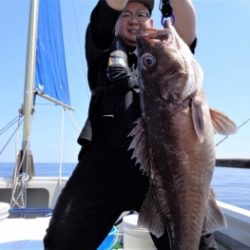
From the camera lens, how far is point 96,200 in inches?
102

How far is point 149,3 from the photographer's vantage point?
2910 mm

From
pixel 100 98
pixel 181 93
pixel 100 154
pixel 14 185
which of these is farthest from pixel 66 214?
pixel 14 185

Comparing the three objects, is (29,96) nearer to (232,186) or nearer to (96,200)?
(96,200)

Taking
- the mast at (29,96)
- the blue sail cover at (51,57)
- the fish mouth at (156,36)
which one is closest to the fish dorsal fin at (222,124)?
the fish mouth at (156,36)

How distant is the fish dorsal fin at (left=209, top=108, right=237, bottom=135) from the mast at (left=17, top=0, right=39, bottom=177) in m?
5.23

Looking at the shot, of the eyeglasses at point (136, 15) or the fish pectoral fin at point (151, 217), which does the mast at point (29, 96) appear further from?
the fish pectoral fin at point (151, 217)

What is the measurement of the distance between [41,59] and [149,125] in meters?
7.44

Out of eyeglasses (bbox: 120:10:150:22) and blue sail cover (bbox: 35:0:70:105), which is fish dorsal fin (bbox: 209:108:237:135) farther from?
blue sail cover (bbox: 35:0:70:105)

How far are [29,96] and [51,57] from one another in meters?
2.30

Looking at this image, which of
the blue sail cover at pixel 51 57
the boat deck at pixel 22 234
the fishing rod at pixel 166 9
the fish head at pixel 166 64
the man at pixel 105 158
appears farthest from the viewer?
the blue sail cover at pixel 51 57

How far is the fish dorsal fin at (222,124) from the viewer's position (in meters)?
2.01

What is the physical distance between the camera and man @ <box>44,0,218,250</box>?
2.55m

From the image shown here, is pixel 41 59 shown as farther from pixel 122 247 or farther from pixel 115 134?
pixel 115 134

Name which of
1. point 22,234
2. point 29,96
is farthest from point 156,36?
point 29,96
